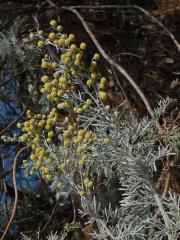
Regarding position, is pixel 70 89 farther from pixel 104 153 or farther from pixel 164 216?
pixel 164 216

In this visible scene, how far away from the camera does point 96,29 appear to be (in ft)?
7.02

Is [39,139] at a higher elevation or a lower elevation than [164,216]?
higher

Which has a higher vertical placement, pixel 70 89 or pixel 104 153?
pixel 70 89

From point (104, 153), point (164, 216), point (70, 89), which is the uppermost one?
point (70, 89)

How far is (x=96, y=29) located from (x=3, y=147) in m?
0.87

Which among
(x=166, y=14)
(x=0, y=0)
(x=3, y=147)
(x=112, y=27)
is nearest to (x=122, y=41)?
(x=112, y=27)

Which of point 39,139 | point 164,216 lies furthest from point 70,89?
point 164,216

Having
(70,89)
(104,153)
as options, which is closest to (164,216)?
(104,153)

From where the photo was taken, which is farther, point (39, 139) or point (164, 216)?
point (39, 139)

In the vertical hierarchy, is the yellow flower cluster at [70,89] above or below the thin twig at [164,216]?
above

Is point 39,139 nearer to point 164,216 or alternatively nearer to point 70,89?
point 70,89

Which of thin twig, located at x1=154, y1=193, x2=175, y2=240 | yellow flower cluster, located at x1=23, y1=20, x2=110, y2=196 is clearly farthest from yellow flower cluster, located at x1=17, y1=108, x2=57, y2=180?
thin twig, located at x1=154, y1=193, x2=175, y2=240

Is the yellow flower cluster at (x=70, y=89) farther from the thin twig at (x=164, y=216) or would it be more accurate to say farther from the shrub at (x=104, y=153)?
the thin twig at (x=164, y=216)

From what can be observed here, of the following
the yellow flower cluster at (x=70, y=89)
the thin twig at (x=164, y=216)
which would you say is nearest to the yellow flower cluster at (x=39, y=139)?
the yellow flower cluster at (x=70, y=89)
